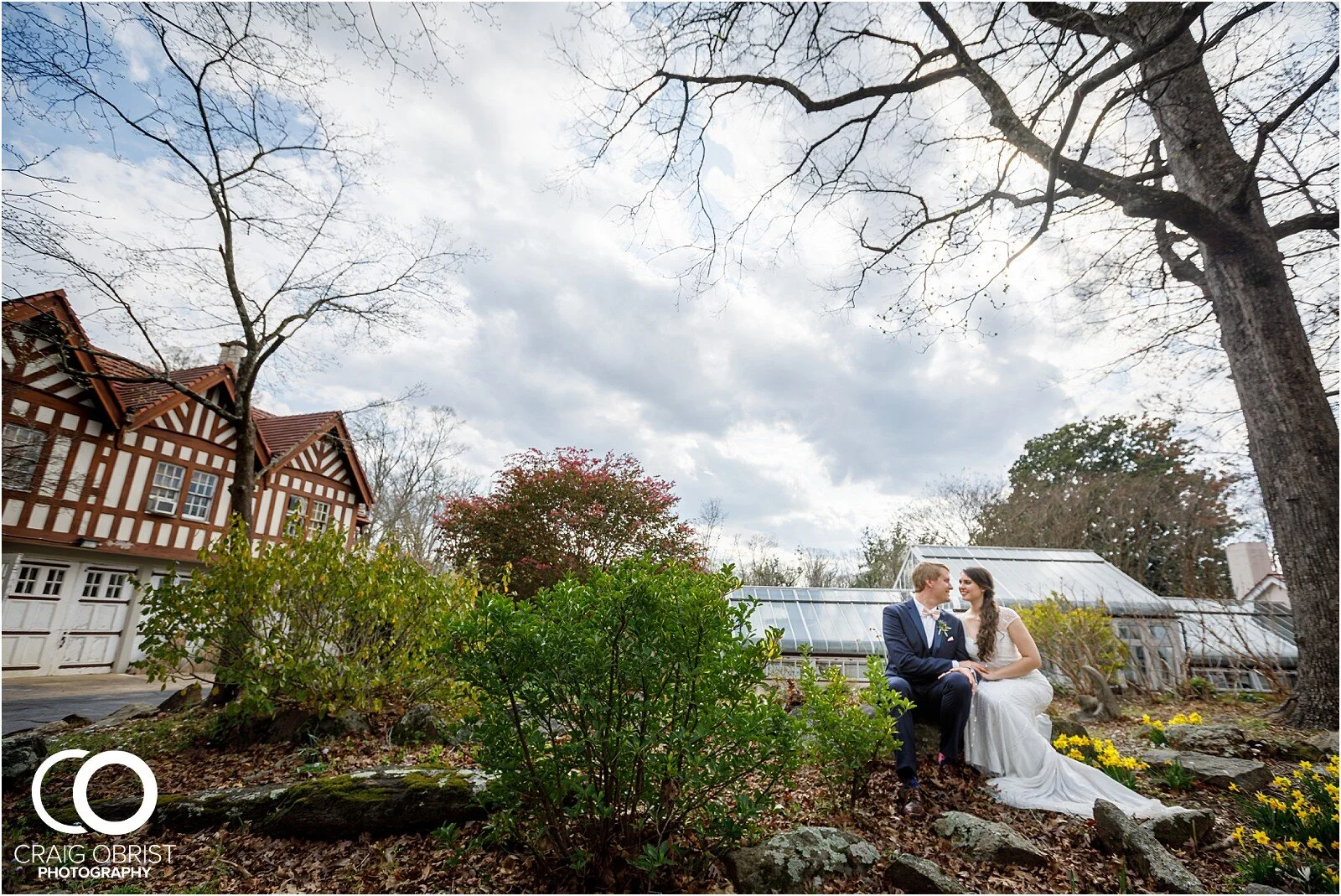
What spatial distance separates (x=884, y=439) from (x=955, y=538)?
36.7 ft

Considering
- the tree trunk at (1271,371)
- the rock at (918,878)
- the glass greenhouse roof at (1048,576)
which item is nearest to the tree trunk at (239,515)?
the rock at (918,878)

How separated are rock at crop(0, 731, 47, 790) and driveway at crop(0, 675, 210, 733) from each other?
2.30 m

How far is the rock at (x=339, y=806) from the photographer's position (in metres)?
2.93

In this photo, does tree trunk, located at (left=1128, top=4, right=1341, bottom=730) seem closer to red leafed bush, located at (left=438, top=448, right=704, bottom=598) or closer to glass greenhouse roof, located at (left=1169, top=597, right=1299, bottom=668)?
glass greenhouse roof, located at (left=1169, top=597, right=1299, bottom=668)

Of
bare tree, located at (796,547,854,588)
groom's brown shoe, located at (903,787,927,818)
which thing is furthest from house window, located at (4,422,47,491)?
bare tree, located at (796,547,854,588)

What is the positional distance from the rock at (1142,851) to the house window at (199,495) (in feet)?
55.0

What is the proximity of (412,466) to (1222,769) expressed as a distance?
20999mm

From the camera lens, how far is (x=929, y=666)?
3752 millimetres

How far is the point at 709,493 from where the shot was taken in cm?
1975

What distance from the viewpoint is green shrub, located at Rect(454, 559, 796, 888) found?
2256 mm

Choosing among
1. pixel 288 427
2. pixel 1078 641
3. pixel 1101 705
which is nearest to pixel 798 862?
pixel 1101 705

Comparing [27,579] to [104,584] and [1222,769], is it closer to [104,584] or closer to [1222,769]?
[104,584]

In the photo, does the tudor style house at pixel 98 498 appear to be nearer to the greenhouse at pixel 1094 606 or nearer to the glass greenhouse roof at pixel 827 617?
the glass greenhouse roof at pixel 827 617

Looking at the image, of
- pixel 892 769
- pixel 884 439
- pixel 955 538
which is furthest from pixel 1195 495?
pixel 892 769
